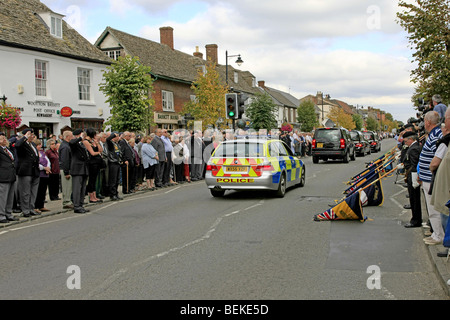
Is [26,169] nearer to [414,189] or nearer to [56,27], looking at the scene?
[414,189]

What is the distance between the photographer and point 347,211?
9.12 metres

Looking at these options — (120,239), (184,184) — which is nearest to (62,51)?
(184,184)

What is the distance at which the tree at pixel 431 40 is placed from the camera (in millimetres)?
18078

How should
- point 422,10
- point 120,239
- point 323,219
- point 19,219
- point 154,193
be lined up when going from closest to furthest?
point 120,239, point 323,219, point 19,219, point 154,193, point 422,10

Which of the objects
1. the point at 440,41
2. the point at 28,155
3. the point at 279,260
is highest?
the point at 440,41

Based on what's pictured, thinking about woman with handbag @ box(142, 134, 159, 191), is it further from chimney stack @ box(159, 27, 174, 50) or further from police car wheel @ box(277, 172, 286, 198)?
chimney stack @ box(159, 27, 174, 50)

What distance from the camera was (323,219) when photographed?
9.27m

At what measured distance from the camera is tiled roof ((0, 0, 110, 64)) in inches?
870

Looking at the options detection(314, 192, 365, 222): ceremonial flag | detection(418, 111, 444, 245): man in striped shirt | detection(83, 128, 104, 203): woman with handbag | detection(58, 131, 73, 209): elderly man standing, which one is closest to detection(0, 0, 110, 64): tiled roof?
detection(58, 131, 73, 209): elderly man standing

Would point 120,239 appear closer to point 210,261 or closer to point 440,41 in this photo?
point 210,261

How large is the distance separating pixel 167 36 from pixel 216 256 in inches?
1617

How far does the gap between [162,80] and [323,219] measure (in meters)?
29.3

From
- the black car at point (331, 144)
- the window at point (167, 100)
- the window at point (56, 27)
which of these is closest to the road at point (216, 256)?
the black car at point (331, 144)

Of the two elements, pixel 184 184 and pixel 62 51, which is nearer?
pixel 184 184
